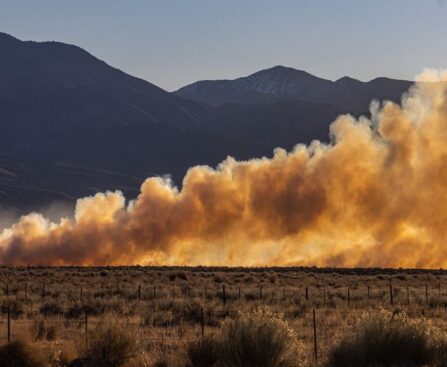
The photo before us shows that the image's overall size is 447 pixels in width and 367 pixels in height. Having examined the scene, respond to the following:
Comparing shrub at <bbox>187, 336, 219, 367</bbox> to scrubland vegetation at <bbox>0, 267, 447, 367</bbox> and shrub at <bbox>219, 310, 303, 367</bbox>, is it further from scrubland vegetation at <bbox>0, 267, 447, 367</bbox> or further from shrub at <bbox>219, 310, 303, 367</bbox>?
shrub at <bbox>219, 310, 303, 367</bbox>

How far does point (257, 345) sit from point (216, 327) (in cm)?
1270

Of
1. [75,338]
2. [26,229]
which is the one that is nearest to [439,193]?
[26,229]

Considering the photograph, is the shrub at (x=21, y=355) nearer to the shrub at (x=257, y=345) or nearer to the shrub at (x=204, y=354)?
the shrub at (x=204, y=354)

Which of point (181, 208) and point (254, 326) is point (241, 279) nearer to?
point (181, 208)

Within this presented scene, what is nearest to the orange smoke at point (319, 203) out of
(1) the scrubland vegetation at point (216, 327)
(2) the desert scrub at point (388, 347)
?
(1) the scrubland vegetation at point (216, 327)

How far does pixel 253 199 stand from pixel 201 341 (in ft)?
248

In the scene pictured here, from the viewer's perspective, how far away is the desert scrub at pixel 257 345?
78.4ft

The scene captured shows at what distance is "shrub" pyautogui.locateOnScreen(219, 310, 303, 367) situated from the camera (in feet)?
78.4

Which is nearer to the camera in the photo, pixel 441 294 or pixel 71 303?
pixel 71 303

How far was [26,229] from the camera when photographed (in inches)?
4532

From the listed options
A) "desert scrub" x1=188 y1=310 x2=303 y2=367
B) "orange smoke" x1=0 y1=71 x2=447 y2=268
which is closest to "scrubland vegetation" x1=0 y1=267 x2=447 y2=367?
"desert scrub" x1=188 y1=310 x2=303 y2=367

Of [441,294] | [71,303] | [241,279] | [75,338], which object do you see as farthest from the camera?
[241,279]

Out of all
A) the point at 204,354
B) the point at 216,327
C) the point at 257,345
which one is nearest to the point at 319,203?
the point at 216,327

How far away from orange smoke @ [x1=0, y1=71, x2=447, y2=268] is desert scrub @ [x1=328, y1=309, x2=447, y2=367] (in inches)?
2868
